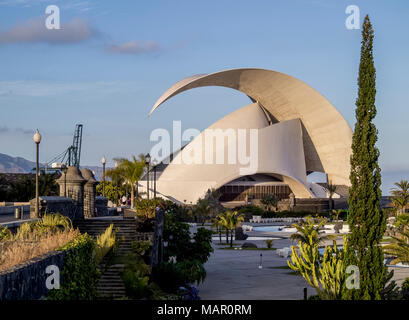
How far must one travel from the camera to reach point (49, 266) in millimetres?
10422

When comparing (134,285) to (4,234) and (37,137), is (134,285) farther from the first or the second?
(37,137)

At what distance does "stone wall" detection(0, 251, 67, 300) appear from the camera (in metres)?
8.43

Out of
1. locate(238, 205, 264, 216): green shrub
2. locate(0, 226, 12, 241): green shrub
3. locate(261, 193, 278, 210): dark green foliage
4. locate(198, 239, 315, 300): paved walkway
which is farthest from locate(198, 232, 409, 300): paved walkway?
locate(261, 193, 278, 210): dark green foliage

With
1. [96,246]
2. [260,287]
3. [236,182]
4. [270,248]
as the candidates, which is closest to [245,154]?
[236,182]

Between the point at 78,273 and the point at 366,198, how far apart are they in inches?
246

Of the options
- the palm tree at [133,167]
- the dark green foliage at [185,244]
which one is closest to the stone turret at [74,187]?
the dark green foliage at [185,244]

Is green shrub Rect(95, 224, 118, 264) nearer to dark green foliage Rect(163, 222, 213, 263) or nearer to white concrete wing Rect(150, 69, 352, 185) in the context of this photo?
dark green foliage Rect(163, 222, 213, 263)

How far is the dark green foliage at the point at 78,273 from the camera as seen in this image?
1122 centimetres

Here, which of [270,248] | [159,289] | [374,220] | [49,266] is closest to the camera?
[49,266]

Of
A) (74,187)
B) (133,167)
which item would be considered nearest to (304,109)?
(133,167)

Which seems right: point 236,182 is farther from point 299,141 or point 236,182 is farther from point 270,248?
point 270,248

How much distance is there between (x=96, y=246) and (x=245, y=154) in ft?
199
